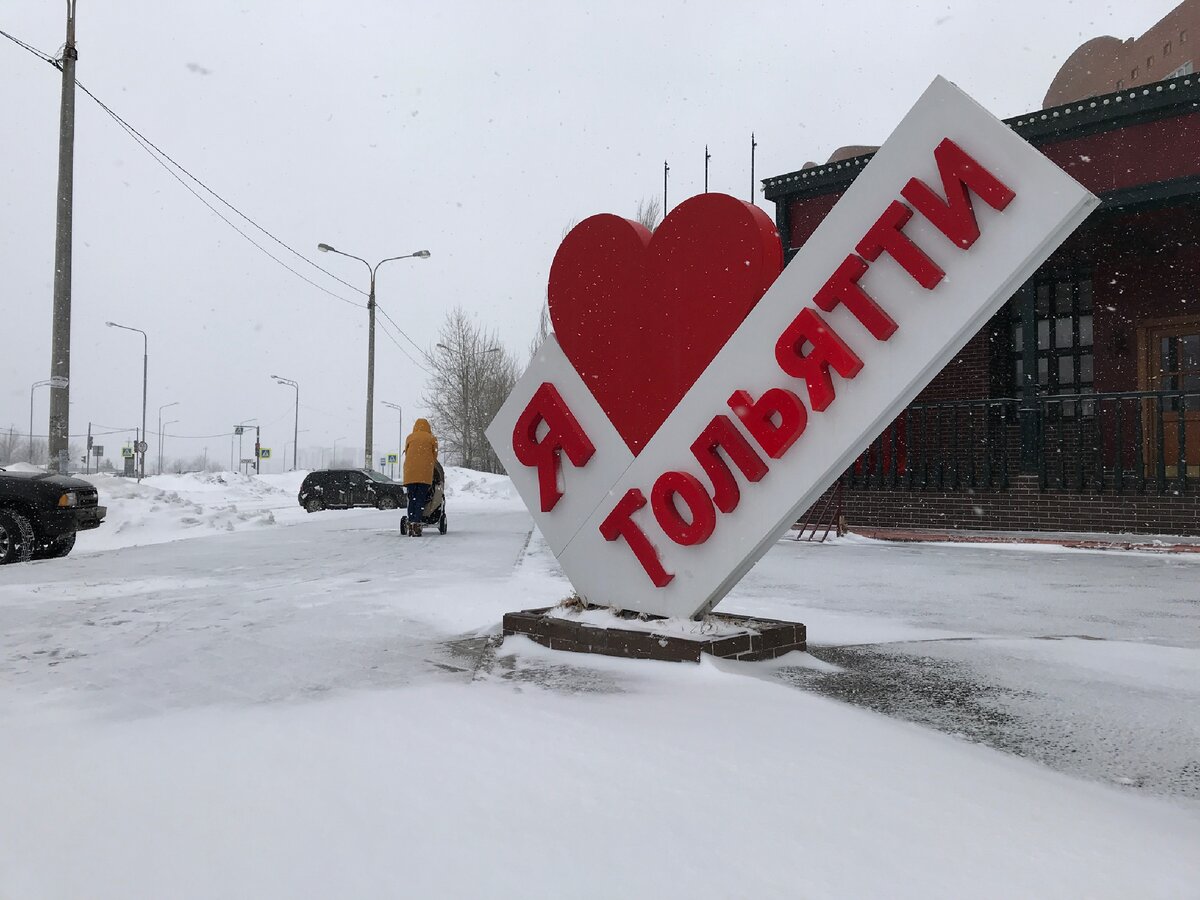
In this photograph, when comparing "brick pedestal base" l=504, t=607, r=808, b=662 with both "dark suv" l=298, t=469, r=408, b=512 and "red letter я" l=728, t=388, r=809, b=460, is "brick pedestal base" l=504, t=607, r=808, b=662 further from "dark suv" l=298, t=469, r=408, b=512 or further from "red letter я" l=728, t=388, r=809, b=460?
"dark suv" l=298, t=469, r=408, b=512

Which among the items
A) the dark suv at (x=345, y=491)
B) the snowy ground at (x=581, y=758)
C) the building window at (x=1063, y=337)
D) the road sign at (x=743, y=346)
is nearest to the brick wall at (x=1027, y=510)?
the building window at (x=1063, y=337)

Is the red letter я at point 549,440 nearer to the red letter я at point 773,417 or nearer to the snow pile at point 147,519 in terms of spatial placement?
the red letter я at point 773,417

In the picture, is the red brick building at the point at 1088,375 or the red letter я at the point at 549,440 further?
the red brick building at the point at 1088,375

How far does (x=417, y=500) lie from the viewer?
11.9 m

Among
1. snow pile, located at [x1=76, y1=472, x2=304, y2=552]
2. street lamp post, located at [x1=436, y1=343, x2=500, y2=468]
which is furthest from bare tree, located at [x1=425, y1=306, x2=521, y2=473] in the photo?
snow pile, located at [x1=76, y1=472, x2=304, y2=552]

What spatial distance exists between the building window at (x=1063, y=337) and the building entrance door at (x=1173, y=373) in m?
0.78

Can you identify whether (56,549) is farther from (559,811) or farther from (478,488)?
(478,488)

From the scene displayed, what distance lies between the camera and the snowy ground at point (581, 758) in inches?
71.7

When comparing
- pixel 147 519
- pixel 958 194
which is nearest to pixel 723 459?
pixel 958 194

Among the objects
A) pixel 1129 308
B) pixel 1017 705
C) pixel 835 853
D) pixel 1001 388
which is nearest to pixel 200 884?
pixel 835 853

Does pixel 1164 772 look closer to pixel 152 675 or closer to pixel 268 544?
pixel 152 675

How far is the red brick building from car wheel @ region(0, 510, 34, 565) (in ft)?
35.7

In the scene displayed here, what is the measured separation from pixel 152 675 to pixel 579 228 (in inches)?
120

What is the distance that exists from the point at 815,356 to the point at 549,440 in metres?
1.61
